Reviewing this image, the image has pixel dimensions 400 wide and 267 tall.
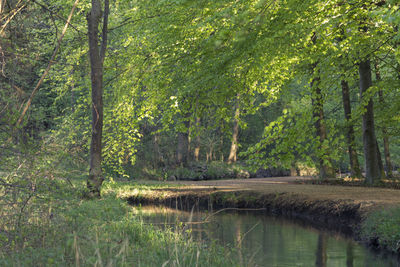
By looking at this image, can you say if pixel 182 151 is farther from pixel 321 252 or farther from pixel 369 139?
pixel 321 252

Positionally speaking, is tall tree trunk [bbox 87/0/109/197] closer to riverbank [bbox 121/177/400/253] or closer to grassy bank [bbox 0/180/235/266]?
riverbank [bbox 121/177/400/253]

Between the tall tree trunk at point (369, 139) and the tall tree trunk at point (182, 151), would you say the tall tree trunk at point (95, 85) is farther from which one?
the tall tree trunk at point (182, 151)

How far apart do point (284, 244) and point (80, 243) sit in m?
5.93

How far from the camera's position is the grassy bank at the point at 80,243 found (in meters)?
5.45

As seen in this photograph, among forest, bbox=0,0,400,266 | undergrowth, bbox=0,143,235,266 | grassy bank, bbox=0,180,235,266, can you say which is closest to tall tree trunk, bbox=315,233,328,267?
forest, bbox=0,0,400,266

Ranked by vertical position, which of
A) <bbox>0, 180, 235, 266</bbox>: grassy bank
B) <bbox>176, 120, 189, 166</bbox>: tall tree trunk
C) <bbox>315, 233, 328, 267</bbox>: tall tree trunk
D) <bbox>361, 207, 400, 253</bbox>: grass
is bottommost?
<bbox>315, 233, 328, 267</bbox>: tall tree trunk

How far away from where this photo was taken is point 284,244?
35.9 feet

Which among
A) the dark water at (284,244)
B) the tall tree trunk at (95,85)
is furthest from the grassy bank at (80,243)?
the tall tree trunk at (95,85)

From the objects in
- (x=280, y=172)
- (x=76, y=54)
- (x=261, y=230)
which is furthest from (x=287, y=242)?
(x=280, y=172)

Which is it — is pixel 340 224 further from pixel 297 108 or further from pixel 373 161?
pixel 373 161

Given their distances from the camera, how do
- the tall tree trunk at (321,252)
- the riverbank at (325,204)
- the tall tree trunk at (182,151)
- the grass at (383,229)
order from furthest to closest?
the tall tree trunk at (182,151) → the riverbank at (325,204) → the grass at (383,229) → the tall tree trunk at (321,252)

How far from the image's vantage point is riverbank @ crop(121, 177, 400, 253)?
1038 cm

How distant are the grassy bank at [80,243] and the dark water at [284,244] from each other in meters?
0.58

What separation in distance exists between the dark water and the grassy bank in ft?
1.92
